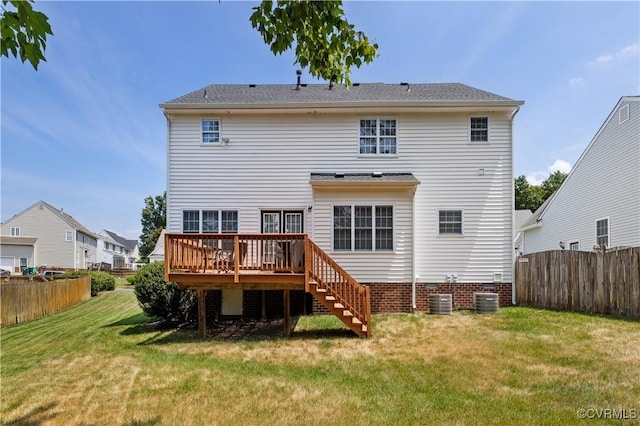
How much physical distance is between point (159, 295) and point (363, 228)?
6.17 m

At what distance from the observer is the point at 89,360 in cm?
710

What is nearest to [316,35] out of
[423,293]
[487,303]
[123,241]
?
[423,293]

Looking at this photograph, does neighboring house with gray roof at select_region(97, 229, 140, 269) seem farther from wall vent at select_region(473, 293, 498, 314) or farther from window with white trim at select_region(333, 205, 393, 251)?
wall vent at select_region(473, 293, 498, 314)

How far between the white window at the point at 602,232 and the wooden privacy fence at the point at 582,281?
186 inches

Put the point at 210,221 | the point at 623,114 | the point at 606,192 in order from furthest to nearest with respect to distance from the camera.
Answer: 1. the point at 606,192
2. the point at 623,114
3. the point at 210,221

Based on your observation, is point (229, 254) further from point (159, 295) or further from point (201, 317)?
point (159, 295)

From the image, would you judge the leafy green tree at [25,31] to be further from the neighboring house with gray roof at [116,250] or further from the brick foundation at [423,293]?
the neighboring house with gray roof at [116,250]

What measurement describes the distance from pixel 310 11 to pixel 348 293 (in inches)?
262

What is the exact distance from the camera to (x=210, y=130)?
37.8 ft

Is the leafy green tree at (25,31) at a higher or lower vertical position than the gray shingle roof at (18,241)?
higher

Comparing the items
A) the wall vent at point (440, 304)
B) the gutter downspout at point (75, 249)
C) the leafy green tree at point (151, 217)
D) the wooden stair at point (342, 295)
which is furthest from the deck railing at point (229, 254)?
the leafy green tree at point (151, 217)

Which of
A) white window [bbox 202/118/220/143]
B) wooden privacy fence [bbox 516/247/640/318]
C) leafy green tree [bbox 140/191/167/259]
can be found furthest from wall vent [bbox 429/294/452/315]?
leafy green tree [bbox 140/191/167/259]

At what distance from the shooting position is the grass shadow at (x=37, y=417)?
4.54 meters

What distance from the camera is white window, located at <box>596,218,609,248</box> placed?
1334 centimetres
